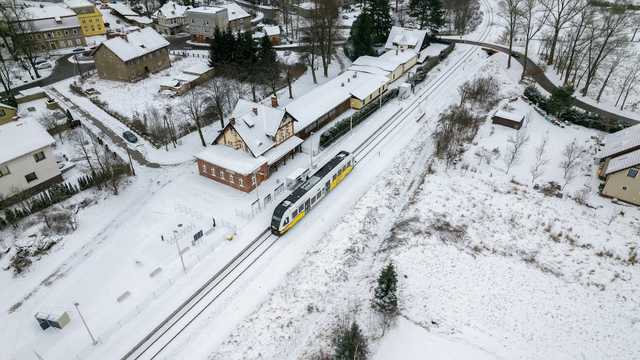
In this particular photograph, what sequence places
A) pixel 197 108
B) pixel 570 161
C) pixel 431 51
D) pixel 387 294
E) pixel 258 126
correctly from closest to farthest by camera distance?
pixel 387 294 < pixel 570 161 < pixel 258 126 < pixel 197 108 < pixel 431 51

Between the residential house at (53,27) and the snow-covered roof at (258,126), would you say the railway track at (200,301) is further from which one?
the residential house at (53,27)

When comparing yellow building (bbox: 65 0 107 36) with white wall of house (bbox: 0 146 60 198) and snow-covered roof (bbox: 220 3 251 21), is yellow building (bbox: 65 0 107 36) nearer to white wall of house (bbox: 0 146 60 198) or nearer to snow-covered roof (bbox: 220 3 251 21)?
snow-covered roof (bbox: 220 3 251 21)

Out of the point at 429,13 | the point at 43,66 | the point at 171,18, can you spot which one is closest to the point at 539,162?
the point at 429,13

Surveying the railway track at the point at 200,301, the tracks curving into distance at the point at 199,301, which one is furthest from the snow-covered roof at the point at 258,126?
the tracks curving into distance at the point at 199,301

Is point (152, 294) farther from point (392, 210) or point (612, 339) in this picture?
point (612, 339)

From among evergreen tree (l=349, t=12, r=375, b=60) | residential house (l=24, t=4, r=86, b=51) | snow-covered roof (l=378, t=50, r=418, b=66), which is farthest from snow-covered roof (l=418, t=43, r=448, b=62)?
residential house (l=24, t=4, r=86, b=51)

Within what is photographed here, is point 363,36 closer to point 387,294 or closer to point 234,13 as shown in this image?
point 234,13

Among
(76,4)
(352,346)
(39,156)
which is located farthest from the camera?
(76,4)
